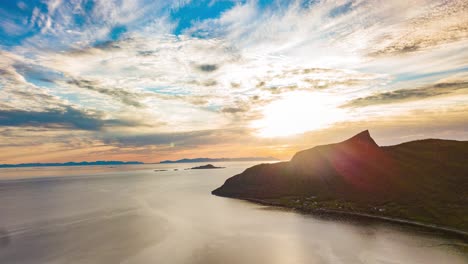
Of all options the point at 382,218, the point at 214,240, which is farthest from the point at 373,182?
the point at 214,240

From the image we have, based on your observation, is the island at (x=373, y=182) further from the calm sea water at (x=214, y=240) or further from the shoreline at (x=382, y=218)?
the calm sea water at (x=214, y=240)

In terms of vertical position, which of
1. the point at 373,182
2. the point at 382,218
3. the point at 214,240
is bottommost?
the point at 382,218

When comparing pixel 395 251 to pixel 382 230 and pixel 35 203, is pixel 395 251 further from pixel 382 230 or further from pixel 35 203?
pixel 35 203

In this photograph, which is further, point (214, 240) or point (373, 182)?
point (373, 182)

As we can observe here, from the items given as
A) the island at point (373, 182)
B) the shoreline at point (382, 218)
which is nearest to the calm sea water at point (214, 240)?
the shoreline at point (382, 218)

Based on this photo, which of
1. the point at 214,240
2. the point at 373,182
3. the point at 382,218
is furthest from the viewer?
the point at 373,182

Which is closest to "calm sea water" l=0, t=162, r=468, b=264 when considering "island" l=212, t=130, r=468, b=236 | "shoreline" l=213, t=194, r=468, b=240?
"shoreline" l=213, t=194, r=468, b=240

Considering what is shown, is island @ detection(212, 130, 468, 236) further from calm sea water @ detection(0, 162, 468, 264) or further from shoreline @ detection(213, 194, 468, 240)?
calm sea water @ detection(0, 162, 468, 264)

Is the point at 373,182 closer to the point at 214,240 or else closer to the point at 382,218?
the point at 382,218

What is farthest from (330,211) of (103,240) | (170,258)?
(103,240)
